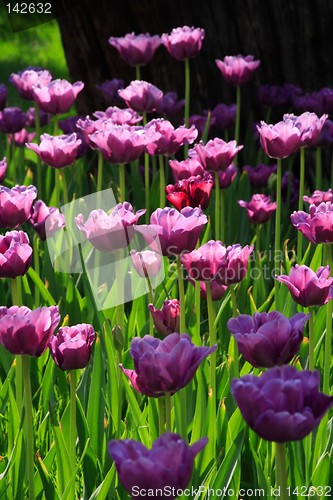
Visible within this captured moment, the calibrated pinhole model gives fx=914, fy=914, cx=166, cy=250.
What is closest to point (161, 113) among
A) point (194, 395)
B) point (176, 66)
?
point (176, 66)

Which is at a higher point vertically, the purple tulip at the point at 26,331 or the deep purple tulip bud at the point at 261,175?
the purple tulip at the point at 26,331

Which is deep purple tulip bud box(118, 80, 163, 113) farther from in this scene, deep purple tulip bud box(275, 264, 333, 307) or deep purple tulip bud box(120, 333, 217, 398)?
deep purple tulip bud box(120, 333, 217, 398)

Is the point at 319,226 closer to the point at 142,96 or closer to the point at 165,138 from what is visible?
the point at 165,138

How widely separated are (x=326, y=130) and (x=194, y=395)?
1.41 m

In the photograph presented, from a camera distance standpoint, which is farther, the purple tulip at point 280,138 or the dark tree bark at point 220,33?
the dark tree bark at point 220,33

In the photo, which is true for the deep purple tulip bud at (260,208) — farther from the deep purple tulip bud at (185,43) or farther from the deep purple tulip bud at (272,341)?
the deep purple tulip bud at (272,341)

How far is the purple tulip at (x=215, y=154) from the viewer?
7.89ft

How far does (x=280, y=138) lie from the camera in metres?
2.19

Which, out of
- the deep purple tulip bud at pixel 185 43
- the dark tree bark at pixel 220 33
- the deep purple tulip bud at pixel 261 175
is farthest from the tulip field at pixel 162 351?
the dark tree bark at pixel 220 33

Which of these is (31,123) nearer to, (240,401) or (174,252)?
(174,252)

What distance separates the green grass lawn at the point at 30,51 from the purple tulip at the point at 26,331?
18.5ft

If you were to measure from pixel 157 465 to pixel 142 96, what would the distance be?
6.90 feet

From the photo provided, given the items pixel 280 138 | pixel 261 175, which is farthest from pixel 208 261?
pixel 261 175

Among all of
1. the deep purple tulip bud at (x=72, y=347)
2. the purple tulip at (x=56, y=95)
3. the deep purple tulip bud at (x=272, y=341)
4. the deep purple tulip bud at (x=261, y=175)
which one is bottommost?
the deep purple tulip bud at (x=261, y=175)
